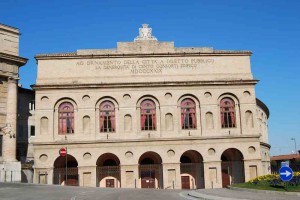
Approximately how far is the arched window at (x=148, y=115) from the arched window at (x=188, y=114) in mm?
3111

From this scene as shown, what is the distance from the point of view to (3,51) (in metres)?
40.0

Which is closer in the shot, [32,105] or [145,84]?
[145,84]

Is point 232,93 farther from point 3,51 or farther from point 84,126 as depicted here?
point 3,51

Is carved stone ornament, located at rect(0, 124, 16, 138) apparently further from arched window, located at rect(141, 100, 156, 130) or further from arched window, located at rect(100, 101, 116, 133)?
arched window, located at rect(141, 100, 156, 130)

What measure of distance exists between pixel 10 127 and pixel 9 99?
8.87 feet

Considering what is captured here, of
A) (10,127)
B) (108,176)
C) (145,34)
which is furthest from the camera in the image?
(145,34)

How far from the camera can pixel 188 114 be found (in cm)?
4434

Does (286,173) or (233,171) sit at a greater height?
(286,173)

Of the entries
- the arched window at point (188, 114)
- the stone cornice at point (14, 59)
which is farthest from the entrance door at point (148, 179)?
the stone cornice at point (14, 59)

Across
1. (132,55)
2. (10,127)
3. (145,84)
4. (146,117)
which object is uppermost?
(132,55)

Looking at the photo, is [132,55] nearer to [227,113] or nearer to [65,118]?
[65,118]

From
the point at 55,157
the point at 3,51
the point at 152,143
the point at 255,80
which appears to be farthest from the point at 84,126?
the point at 255,80

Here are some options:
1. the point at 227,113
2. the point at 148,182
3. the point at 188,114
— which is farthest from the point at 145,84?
the point at 148,182

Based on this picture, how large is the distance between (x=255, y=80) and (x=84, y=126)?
19.1 m
